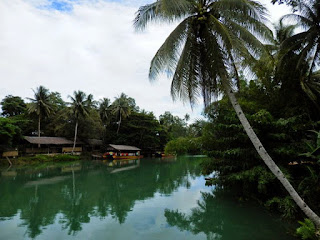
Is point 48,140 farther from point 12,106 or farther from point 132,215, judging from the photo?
point 132,215

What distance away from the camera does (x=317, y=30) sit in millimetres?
8750

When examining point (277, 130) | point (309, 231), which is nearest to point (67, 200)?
point (277, 130)

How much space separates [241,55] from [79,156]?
105 feet

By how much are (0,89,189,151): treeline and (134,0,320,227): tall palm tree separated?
2189 centimetres

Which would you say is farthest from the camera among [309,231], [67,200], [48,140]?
[48,140]

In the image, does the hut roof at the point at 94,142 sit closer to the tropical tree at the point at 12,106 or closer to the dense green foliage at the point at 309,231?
the tropical tree at the point at 12,106

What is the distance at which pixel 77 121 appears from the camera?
35.2 metres

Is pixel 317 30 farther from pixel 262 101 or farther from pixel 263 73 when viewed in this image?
pixel 262 101

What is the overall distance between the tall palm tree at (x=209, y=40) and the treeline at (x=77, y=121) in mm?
21891

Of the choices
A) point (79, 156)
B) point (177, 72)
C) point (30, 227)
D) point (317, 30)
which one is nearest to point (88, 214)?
point (30, 227)

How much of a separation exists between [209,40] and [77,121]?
32044 mm

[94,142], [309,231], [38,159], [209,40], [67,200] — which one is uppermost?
[209,40]

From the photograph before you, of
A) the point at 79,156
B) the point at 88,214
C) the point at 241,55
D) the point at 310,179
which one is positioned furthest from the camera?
the point at 79,156

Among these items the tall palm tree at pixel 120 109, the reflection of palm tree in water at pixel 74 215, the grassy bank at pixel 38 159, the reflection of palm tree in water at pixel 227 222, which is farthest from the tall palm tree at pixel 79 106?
the reflection of palm tree in water at pixel 227 222
